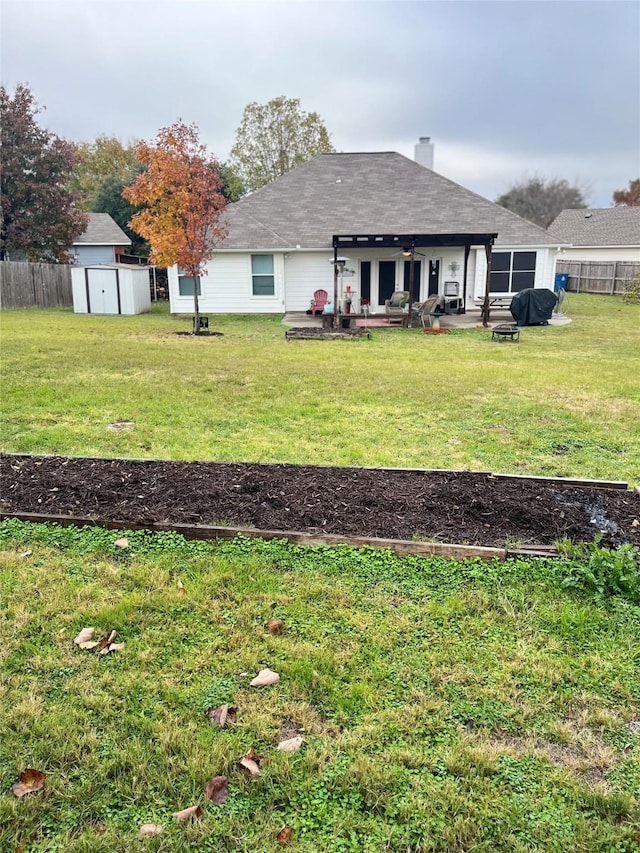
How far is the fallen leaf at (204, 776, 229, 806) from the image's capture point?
6.41 ft

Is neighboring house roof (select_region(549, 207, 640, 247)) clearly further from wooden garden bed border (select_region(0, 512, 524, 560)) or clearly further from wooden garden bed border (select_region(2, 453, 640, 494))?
wooden garden bed border (select_region(0, 512, 524, 560))

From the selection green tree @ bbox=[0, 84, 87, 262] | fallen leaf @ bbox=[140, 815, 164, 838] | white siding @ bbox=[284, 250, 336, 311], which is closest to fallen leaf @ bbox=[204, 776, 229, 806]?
fallen leaf @ bbox=[140, 815, 164, 838]

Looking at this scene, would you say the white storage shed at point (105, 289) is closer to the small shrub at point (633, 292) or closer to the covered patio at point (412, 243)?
the covered patio at point (412, 243)

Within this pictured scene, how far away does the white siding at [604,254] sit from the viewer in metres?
34.0

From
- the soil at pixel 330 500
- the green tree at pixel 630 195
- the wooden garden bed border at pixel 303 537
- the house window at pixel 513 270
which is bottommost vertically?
the wooden garden bed border at pixel 303 537

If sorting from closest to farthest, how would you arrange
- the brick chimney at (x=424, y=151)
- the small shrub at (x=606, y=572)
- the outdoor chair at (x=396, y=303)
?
the small shrub at (x=606, y=572) < the outdoor chair at (x=396, y=303) < the brick chimney at (x=424, y=151)

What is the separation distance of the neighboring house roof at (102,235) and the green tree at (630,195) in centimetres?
4416

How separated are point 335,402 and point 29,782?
20.0ft

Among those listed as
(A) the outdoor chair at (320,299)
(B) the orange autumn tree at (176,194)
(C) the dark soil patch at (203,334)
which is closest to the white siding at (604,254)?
(A) the outdoor chair at (320,299)

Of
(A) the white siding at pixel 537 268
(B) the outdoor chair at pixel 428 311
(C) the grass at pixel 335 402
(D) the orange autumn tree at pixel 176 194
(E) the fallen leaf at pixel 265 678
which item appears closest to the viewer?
(E) the fallen leaf at pixel 265 678

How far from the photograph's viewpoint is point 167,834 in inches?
72.1

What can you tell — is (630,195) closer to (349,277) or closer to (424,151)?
(424,151)

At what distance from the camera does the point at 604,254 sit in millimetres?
34844

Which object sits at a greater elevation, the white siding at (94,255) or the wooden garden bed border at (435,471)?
the white siding at (94,255)
